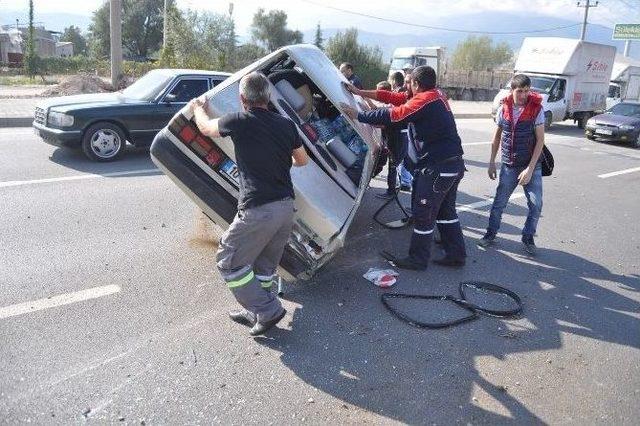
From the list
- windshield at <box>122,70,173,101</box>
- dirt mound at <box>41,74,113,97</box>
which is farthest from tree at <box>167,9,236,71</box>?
windshield at <box>122,70,173,101</box>

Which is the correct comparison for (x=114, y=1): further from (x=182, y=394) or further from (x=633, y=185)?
(x=182, y=394)

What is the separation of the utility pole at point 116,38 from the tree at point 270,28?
129 feet

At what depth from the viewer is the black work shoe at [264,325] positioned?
3643 millimetres

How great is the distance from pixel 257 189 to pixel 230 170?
2.47 ft

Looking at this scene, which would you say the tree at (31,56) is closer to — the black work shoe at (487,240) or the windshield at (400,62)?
the windshield at (400,62)

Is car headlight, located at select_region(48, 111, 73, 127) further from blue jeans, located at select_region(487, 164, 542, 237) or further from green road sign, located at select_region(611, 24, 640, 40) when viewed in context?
green road sign, located at select_region(611, 24, 640, 40)

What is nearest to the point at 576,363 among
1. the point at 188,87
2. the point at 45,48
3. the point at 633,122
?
the point at 188,87

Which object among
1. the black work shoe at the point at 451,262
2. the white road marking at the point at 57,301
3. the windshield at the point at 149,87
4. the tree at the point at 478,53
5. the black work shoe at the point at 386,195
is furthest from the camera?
the tree at the point at 478,53

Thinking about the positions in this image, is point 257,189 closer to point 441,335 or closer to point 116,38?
point 441,335


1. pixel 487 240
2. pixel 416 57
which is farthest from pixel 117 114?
pixel 416 57

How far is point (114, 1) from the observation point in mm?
16094

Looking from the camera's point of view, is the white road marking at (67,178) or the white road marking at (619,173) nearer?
the white road marking at (67,178)

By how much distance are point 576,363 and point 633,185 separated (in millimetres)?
8071

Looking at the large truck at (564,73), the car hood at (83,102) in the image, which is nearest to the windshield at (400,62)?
the large truck at (564,73)
